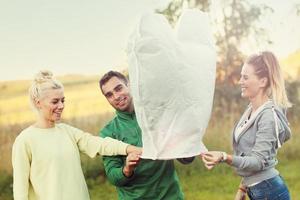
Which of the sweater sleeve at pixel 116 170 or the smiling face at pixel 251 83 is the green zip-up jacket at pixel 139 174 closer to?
the sweater sleeve at pixel 116 170

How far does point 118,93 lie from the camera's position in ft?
7.68

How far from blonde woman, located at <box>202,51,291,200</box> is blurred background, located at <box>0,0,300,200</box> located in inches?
25.8

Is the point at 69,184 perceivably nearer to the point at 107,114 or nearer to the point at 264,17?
the point at 107,114

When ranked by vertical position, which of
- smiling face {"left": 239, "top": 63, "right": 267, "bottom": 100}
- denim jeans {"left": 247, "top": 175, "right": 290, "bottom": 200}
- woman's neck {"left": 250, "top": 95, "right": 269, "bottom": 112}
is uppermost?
smiling face {"left": 239, "top": 63, "right": 267, "bottom": 100}

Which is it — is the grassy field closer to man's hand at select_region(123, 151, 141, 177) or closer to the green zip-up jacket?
the green zip-up jacket

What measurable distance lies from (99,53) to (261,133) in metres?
1.07

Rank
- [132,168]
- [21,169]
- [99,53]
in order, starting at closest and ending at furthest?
[21,169] → [132,168] → [99,53]

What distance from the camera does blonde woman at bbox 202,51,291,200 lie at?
2.24 m

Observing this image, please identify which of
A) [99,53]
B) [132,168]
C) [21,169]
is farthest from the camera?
[99,53]

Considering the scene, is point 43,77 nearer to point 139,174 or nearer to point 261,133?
point 139,174

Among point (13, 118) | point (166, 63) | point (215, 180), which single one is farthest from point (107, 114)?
point (166, 63)

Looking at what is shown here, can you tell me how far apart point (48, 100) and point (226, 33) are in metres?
1.18

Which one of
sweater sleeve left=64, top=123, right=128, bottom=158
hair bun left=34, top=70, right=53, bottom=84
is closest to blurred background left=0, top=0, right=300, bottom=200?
sweater sleeve left=64, top=123, right=128, bottom=158

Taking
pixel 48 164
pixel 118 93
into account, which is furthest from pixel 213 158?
pixel 48 164
